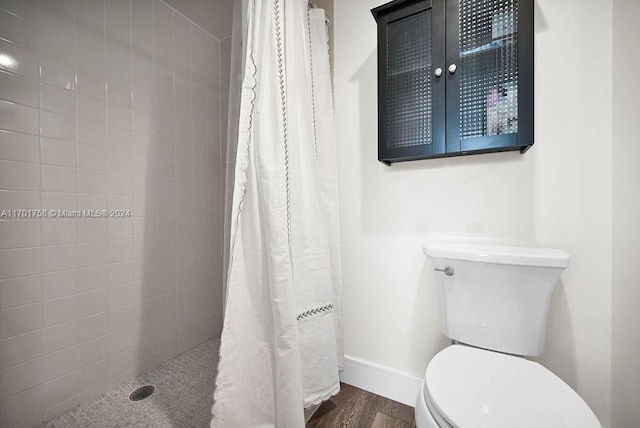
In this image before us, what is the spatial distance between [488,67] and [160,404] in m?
2.03

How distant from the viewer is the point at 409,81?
1.03 metres

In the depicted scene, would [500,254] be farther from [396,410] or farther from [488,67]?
[396,410]

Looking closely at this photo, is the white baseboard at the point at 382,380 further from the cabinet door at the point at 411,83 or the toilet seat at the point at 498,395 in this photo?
the cabinet door at the point at 411,83

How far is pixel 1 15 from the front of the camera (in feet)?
3.11

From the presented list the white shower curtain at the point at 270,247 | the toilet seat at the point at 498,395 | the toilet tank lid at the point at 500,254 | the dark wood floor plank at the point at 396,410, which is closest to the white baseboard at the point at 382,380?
the dark wood floor plank at the point at 396,410

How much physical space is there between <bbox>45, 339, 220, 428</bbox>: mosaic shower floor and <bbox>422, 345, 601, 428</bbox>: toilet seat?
3.30 feet

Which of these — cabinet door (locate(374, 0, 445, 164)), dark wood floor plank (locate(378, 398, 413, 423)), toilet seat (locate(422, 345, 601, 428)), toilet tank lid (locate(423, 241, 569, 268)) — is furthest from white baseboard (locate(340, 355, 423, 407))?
cabinet door (locate(374, 0, 445, 164))

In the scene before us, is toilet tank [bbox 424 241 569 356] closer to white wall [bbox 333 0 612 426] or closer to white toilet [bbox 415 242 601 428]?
white toilet [bbox 415 242 601 428]

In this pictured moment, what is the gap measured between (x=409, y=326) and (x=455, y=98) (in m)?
1.01

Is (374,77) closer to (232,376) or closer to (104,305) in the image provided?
Answer: (232,376)

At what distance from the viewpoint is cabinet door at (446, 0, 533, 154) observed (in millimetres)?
841

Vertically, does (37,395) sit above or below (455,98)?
below

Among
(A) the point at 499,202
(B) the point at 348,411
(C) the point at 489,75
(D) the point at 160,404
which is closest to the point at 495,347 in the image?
(A) the point at 499,202

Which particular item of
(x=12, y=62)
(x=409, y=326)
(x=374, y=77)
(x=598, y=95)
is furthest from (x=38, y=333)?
(x=598, y=95)
